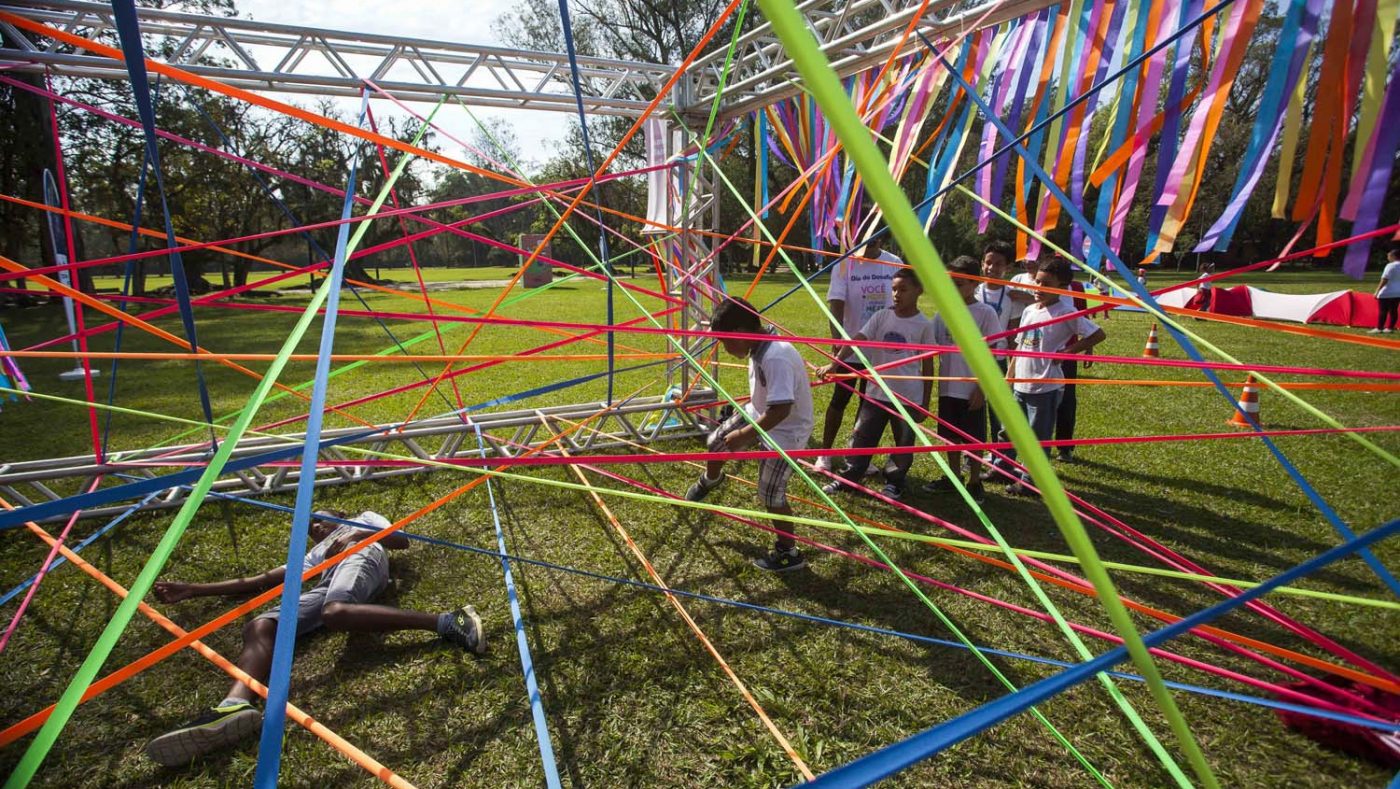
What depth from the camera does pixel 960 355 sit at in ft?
13.3

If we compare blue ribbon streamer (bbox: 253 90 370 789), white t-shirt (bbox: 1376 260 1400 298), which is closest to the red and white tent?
white t-shirt (bbox: 1376 260 1400 298)

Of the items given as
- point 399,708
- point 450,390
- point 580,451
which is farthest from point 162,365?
point 399,708

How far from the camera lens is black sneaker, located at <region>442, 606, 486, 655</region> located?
2.97 meters

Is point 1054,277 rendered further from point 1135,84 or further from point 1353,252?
point 1353,252

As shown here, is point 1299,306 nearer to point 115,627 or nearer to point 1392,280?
point 1392,280

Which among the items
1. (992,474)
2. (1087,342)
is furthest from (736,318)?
(992,474)

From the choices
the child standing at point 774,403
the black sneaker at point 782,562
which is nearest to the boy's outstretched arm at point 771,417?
the child standing at point 774,403

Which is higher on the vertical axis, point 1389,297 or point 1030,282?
point 1030,282

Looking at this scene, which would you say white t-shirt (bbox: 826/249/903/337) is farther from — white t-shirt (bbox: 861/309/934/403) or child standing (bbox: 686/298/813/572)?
child standing (bbox: 686/298/813/572)

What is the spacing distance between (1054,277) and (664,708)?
3917 mm

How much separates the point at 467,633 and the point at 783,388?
6.93 ft

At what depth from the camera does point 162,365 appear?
32.6 feet

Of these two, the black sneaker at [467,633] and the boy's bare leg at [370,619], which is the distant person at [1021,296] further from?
the boy's bare leg at [370,619]

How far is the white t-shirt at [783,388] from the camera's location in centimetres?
347
